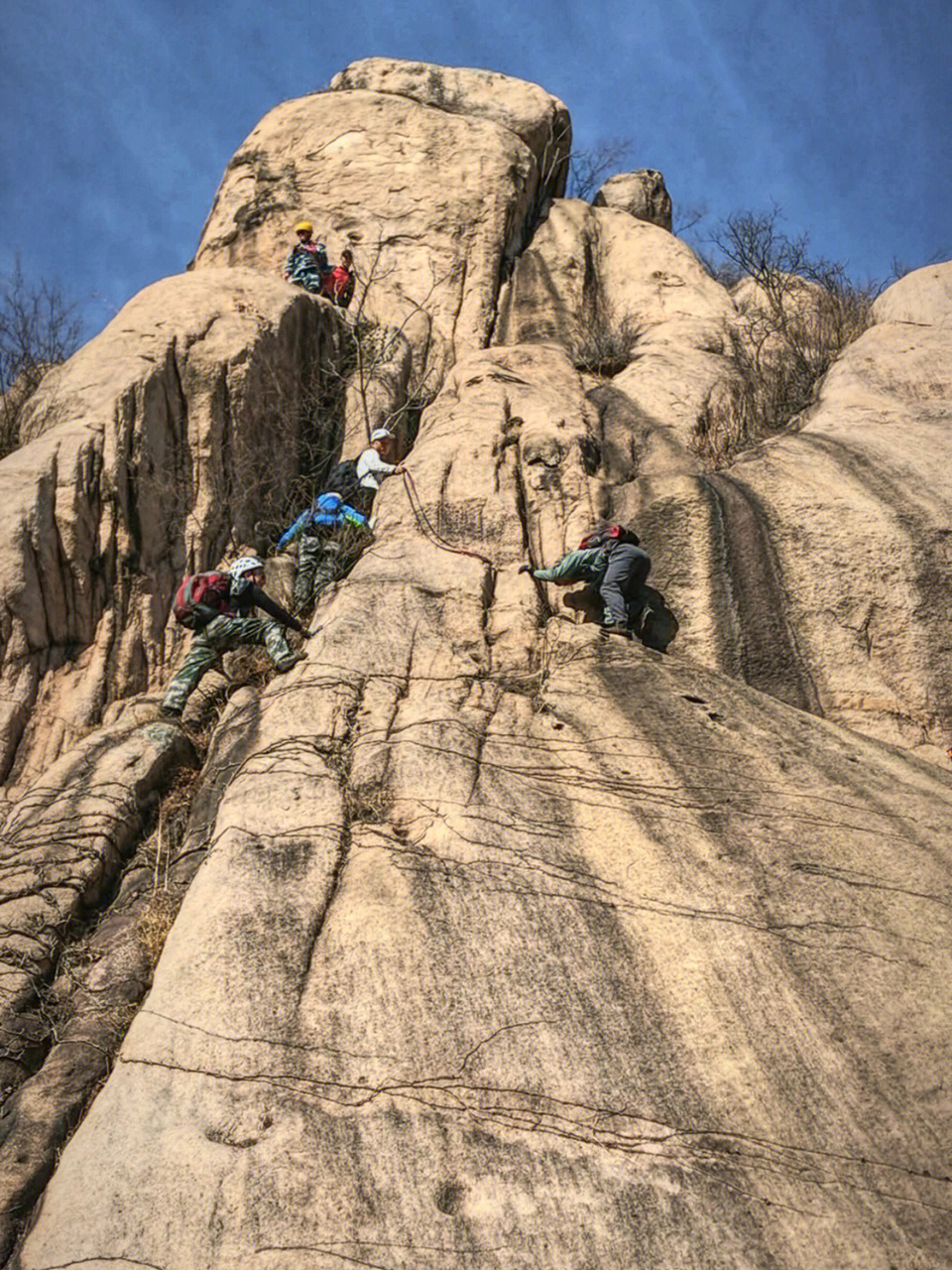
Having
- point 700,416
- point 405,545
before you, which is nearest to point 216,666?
point 405,545

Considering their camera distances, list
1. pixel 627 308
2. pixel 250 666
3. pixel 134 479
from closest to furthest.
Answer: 1. pixel 250 666
2. pixel 134 479
3. pixel 627 308

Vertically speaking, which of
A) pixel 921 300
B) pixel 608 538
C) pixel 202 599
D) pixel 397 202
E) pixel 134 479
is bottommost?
pixel 202 599

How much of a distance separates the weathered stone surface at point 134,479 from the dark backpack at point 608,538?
12.7 ft

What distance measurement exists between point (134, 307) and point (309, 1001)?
913 centimetres

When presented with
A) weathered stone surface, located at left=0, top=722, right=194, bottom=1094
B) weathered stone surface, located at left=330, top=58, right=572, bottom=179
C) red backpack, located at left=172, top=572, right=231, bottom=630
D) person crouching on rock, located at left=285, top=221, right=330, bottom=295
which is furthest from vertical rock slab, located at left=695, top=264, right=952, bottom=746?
weathered stone surface, located at left=330, top=58, right=572, bottom=179

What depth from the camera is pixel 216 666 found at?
9.78 metres

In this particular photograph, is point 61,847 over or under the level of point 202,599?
under

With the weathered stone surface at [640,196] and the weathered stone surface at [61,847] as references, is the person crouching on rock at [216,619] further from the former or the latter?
the weathered stone surface at [640,196]

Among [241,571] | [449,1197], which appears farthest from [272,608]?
[449,1197]

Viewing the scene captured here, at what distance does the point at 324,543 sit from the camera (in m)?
10.9

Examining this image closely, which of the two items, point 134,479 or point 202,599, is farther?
point 134,479

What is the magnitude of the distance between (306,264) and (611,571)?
24.7 feet

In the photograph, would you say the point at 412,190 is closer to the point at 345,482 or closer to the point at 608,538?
the point at 345,482

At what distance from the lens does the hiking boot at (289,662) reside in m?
8.77
